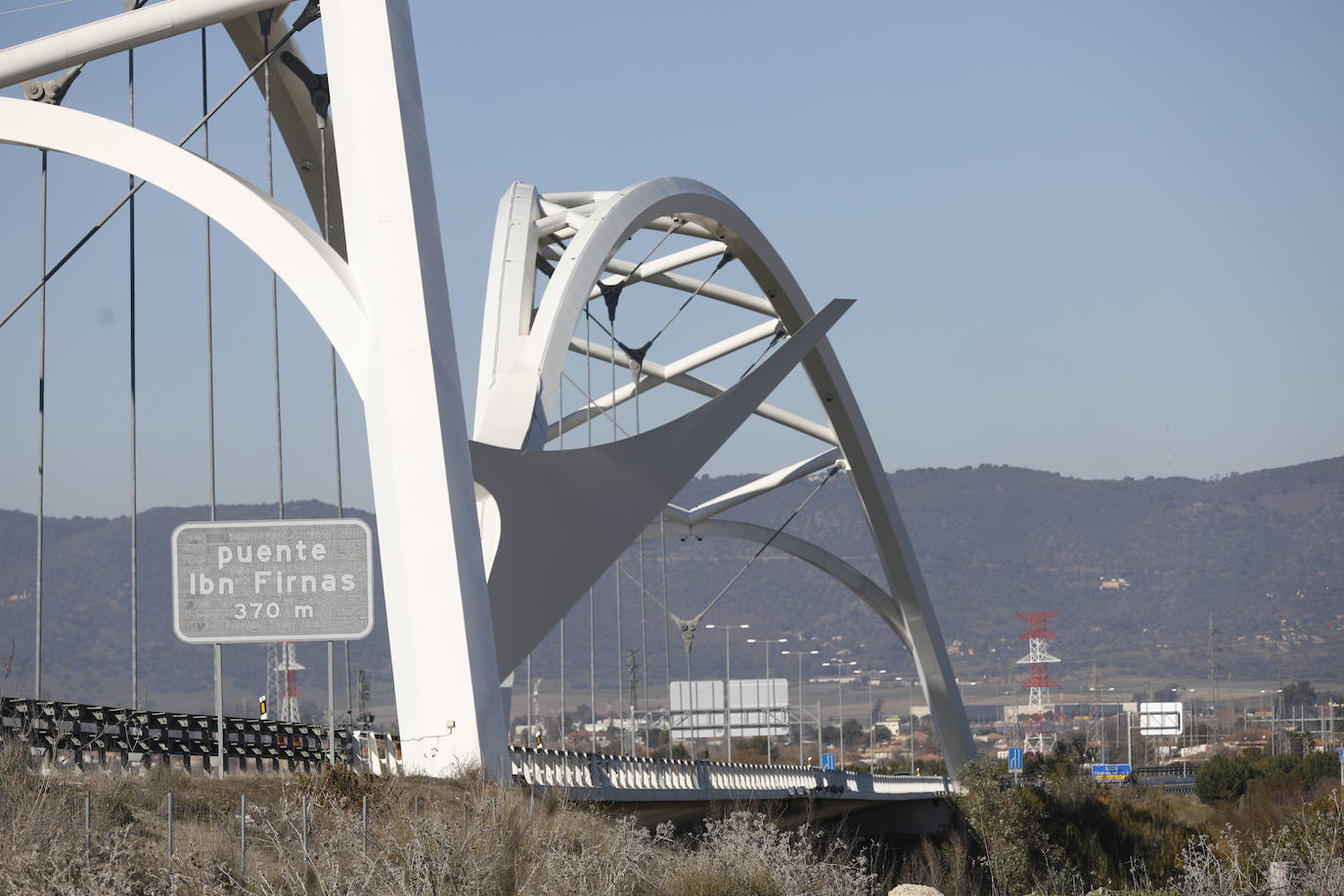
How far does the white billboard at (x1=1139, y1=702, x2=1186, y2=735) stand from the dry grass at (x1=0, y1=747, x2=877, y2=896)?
13623 cm

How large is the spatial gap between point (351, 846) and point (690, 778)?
86.9ft

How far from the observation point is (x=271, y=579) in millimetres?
12078

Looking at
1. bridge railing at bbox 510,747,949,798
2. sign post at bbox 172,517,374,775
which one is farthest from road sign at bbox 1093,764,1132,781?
sign post at bbox 172,517,374,775

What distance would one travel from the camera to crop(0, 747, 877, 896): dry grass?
11938mm

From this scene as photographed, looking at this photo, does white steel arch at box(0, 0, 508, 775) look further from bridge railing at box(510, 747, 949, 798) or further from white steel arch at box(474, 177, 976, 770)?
white steel arch at box(474, 177, 976, 770)

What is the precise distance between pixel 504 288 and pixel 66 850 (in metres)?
21.4

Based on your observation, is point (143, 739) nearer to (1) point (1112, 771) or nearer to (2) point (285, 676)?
(2) point (285, 676)

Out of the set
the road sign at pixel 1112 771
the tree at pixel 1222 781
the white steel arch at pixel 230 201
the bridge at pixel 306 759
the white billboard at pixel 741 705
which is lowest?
the road sign at pixel 1112 771

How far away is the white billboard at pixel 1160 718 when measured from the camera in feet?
492

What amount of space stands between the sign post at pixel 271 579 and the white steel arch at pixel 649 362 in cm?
1232

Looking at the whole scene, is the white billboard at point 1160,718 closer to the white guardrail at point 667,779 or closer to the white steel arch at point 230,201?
the white guardrail at point 667,779

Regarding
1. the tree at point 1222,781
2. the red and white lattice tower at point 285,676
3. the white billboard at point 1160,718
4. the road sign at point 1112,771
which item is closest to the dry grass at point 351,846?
the red and white lattice tower at point 285,676

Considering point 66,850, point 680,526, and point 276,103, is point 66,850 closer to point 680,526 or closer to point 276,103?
point 276,103

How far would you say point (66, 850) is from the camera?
12094mm
